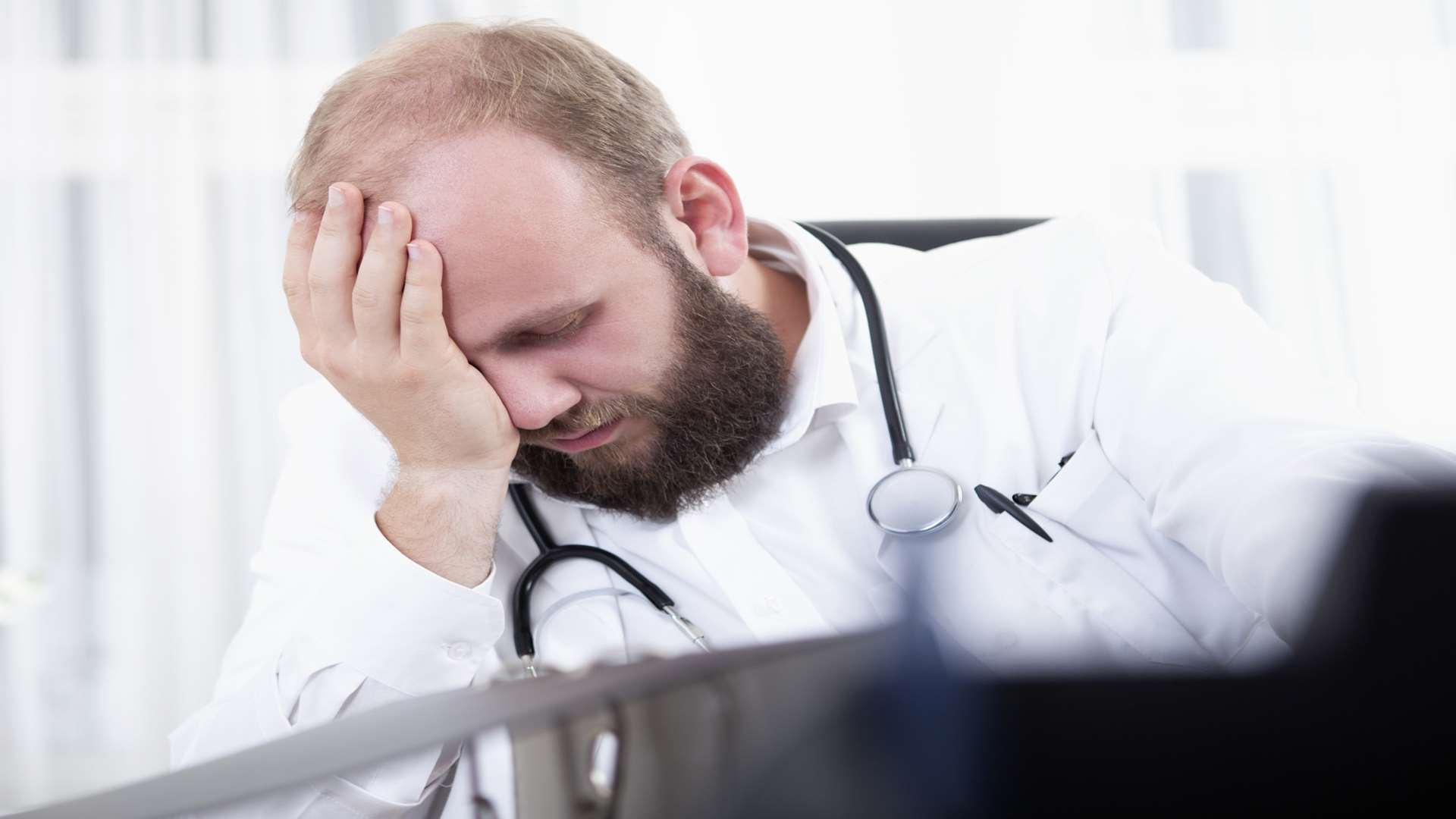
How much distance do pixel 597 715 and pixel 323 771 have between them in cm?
6

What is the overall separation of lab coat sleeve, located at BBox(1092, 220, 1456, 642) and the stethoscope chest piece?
0.62ft

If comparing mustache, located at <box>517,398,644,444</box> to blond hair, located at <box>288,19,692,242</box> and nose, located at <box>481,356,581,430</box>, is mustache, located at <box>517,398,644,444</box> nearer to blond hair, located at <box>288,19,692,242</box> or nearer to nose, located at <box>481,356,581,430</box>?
nose, located at <box>481,356,581,430</box>

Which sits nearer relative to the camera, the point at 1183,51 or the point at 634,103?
the point at 634,103

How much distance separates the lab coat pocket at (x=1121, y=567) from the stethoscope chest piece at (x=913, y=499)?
66 mm

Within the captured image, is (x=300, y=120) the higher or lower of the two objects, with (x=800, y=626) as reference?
higher

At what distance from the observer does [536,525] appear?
105 cm

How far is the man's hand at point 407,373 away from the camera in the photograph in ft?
2.82

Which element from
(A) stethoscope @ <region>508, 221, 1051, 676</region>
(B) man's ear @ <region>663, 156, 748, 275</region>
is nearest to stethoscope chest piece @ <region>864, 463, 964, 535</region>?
(A) stethoscope @ <region>508, 221, 1051, 676</region>

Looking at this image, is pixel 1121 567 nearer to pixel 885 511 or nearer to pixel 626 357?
pixel 885 511

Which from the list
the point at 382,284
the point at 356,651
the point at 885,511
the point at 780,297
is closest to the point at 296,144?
the point at 780,297

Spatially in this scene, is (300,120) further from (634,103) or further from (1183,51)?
(1183,51)

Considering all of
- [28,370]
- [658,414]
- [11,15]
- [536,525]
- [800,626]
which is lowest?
[800,626]

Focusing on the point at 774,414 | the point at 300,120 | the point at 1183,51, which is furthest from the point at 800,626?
the point at 1183,51

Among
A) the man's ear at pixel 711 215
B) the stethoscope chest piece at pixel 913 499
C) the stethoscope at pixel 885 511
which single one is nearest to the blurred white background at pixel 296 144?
the man's ear at pixel 711 215
